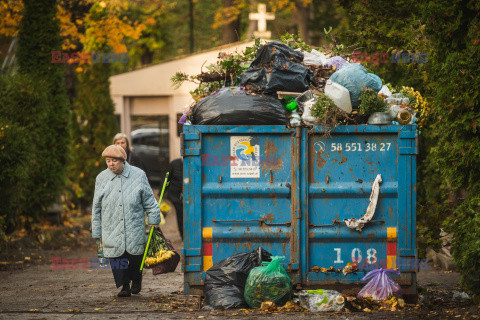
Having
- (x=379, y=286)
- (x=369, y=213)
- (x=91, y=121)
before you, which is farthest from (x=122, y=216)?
(x=91, y=121)

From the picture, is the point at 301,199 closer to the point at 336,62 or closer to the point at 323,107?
the point at 323,107

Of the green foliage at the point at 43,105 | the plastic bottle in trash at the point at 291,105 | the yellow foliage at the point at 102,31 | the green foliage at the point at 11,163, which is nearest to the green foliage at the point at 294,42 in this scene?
the plastic bottle in trash at the point at 291,105

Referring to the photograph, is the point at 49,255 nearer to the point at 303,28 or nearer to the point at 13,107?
the point at 13,107

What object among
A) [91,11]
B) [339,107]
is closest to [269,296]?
[339,107]

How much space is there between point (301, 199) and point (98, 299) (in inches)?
96.7

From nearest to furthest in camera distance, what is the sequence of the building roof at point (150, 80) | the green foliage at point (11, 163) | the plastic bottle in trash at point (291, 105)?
the plastic bottle in trash at point (291, 105), the green foliage at point (11, 163), the building roof at point (150, 80)

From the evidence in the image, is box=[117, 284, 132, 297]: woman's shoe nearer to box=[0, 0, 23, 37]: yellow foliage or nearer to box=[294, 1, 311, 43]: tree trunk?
box=[0, 0, 23, 37]: yellow foliage

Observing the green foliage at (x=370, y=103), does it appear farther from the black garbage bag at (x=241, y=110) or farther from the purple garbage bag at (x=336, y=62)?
the purple garbage bag at (x=336, y=62)

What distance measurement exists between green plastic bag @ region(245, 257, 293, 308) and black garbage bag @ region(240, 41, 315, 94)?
1740mm

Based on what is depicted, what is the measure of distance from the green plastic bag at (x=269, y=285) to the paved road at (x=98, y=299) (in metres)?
0.16

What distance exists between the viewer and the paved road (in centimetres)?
630

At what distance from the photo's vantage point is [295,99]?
6.95 metres

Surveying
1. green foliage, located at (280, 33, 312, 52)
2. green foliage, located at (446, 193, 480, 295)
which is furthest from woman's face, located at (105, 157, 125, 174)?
green foliage, located at (446, 193, 480, 295)

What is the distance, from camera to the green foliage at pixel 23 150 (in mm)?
10414
